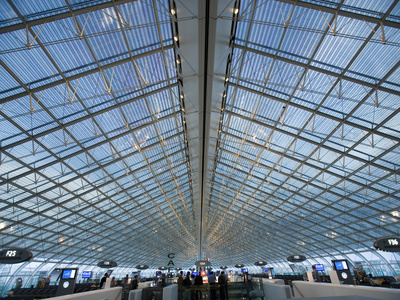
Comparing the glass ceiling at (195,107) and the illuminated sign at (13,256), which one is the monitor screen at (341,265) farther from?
the illuminated sign at (13,256)

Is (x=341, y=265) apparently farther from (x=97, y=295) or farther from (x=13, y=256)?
(x=13, y=256)

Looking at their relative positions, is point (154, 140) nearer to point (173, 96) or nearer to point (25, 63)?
point (173, 96)

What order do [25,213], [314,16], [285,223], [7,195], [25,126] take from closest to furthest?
1. [314,16]
2. [25,126]
3. [7,195]
4. [25,213]
5. [285,223]

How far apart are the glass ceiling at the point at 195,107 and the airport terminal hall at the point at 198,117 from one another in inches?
4.0

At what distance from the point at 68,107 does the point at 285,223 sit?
36125 millimetres

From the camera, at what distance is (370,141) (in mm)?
19156

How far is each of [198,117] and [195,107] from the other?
3.03 feet

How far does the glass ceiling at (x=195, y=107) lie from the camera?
12273mm

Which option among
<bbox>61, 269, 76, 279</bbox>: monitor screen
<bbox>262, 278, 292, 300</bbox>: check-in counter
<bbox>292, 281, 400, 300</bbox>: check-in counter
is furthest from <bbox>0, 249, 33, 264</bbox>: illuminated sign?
<bbox>292, 281, 400, 300</bbox>: check-in counter

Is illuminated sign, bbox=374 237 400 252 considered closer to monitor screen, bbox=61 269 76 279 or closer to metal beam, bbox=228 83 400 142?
metal beam, bbox=228 83 400 142

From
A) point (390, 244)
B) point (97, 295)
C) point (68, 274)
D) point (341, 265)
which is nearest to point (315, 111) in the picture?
point (390, 244)

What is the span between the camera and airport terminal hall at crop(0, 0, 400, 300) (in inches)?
471

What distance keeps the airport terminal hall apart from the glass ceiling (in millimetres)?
101

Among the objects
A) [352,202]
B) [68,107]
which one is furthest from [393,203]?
[68,107]
